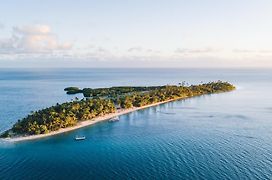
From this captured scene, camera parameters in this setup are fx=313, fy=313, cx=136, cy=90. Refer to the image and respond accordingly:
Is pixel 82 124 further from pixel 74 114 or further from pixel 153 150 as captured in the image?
pixel 153 150


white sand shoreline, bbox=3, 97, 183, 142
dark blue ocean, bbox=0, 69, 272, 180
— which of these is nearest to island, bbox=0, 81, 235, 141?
white sand shoreline, bbox=3, 97, 183, 142

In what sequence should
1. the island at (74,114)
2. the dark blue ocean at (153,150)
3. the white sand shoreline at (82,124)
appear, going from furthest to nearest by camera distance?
the island at (74,114) < the white sand shoreline at (82,124) < the dark blue ocean at (153,150)

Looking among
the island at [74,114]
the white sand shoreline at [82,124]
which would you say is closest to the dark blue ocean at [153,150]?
the white sand shoreline at [82,124]

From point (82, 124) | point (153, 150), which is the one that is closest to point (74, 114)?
point (82, 124)

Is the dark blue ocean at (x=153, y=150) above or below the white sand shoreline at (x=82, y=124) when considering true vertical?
below

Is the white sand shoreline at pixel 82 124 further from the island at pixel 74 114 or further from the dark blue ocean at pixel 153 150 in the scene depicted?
the dark blue ocean at pixel 153 150

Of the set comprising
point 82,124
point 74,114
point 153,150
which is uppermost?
point 74,114

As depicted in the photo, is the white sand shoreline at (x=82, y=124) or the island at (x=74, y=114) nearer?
the white sand shoreline at (x=82, y=124)

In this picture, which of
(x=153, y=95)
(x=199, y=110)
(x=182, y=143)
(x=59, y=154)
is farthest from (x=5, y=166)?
(x=153, y=95)

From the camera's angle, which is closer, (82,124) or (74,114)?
(82,124)

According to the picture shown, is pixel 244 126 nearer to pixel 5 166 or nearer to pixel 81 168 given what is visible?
pixel 81 168

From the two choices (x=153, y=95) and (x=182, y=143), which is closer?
(x=182, y=143)
